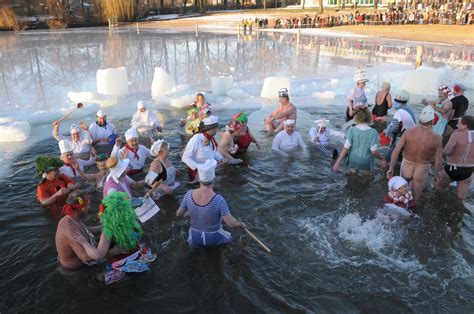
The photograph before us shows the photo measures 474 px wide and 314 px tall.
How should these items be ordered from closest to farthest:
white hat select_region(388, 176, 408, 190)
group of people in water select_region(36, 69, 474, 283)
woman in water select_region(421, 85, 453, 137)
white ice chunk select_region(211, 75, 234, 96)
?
group of people in water select_region(36, 69, 474, 283) → white hat select_region(388, 176, 408, 190) → woman in water select_region(421, 85, 453, 137) → white ice chunk select_region(211, 75, 234, 96)

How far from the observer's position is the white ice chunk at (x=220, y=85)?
565 inches

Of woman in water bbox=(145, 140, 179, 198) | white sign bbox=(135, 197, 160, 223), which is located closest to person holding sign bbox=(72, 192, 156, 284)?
white sign bbox=(135, 197, 160, 223)

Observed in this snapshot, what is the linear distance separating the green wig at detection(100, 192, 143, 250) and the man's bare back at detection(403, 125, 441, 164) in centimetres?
422

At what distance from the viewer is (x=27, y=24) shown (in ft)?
160

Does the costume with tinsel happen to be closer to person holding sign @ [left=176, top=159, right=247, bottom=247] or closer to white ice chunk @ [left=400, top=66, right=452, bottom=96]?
person holding sign @ [left=176, top=159, right=247, bottom=247]

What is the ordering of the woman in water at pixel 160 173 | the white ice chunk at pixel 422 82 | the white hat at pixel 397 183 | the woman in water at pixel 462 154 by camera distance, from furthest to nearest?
1. the white ice chunk at pixel 422 82
2. the woman in water at pixel 160 173
3. the woman in water at pixel 462 154
4. the white hat at pixel 397 183

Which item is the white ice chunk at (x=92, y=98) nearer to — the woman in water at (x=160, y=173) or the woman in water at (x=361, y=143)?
the woman in water at (x=160, y=173)

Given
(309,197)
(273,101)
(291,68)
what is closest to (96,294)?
(309,197)

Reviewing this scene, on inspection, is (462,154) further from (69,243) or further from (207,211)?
(69,243)

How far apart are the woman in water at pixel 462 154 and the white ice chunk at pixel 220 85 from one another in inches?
368

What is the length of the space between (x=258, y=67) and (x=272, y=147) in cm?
1230

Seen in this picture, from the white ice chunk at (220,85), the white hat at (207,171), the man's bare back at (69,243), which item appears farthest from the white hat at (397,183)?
the white ice chunk at (220,85)

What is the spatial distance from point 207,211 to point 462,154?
421cm

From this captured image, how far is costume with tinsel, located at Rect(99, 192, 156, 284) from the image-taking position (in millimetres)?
4223
